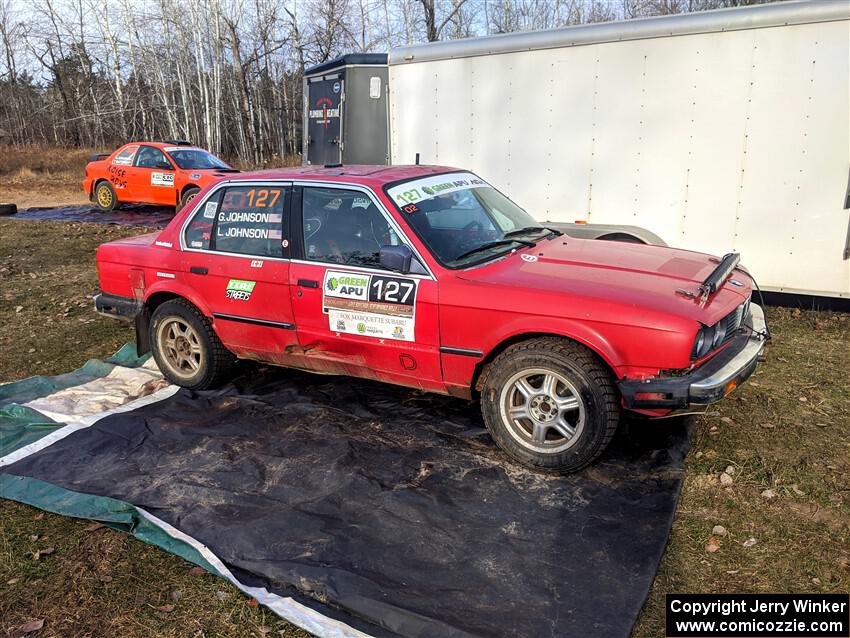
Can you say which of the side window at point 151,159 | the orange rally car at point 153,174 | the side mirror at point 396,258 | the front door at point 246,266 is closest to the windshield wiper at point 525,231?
the side mirror at point 396,258

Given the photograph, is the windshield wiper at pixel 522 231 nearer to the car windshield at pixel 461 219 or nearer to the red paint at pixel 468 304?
the car windshield at pixel 461 219

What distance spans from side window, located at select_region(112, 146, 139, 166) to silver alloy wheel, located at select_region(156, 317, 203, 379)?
1118cm

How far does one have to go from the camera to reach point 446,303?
411 centimetres

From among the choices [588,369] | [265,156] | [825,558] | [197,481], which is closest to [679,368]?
[588,369]

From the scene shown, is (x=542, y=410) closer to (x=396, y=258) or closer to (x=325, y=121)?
(x=396, y=258)

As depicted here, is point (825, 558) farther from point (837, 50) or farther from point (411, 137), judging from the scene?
point (411, 137)

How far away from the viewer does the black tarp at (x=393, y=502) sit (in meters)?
3.01

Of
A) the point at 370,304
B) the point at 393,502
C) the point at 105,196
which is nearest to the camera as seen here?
the point at 393,502

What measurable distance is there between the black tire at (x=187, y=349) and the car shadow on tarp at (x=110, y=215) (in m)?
8.71

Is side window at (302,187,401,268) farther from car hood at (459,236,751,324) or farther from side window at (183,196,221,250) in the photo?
side window at (183,196,221,250)

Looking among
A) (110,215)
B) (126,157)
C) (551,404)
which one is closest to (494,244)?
(551,404)

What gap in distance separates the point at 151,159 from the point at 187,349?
35.8 feet

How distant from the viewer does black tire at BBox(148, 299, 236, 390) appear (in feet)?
17.4

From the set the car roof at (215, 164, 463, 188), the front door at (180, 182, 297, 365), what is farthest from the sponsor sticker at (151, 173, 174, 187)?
the car roof at (215, 164, 463, 188)
